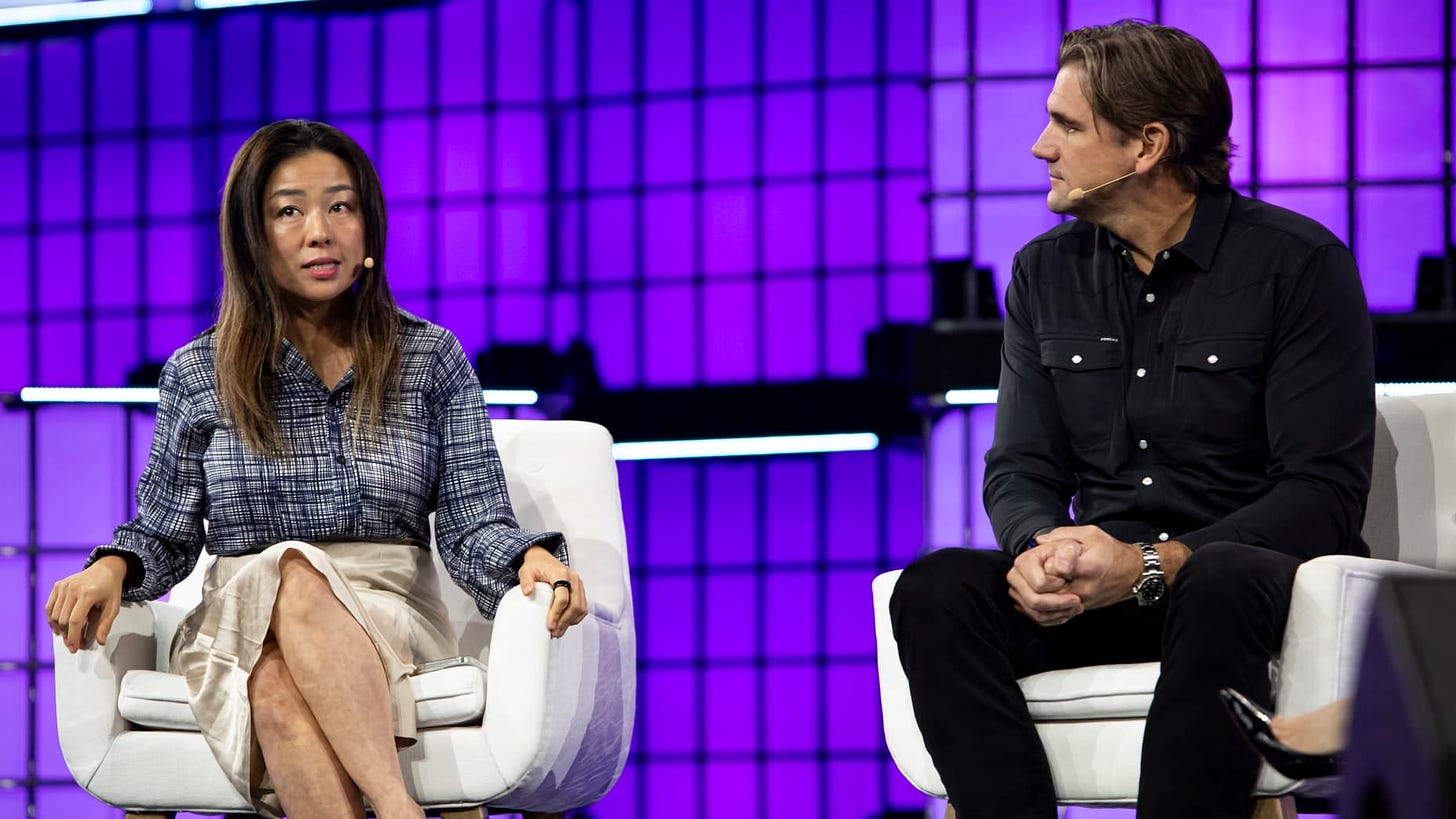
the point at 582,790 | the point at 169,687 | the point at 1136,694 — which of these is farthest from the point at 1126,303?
the point at 169,687

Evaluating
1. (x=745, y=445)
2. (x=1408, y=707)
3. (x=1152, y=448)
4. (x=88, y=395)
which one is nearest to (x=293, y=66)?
(x=88, y=395)

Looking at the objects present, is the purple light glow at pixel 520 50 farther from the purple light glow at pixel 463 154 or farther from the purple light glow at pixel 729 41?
the purple light glow at pixel 729 41

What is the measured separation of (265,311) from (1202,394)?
5.03ft

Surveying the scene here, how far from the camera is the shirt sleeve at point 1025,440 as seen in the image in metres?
2.43

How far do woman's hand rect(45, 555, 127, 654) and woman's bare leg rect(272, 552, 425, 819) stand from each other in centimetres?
30

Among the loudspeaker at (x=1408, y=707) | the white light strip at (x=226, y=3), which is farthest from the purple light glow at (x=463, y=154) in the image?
the loudspeaker at (x=1408, y=707)

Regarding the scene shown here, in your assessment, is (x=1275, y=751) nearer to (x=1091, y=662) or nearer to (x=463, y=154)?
(x=1091, y=662)

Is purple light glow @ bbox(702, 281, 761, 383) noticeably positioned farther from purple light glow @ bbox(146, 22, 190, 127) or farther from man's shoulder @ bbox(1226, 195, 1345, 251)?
man's shoulder @ bbox(1226, 195, 1345, 251)

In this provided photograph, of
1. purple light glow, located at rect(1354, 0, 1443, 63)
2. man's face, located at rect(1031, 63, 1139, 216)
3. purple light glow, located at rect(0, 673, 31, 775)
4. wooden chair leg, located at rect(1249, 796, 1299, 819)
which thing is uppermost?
purple light glow, located at rect(1354, 0, 1443, 63)

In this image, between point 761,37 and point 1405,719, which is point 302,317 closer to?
point 1405,719

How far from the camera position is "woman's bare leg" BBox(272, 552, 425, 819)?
224cm

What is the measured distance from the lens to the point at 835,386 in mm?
6293

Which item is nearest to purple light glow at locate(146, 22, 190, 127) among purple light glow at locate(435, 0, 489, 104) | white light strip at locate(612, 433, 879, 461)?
purple light glow at locate(435, 0, 489, 104)

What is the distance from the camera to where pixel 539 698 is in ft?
7.72
